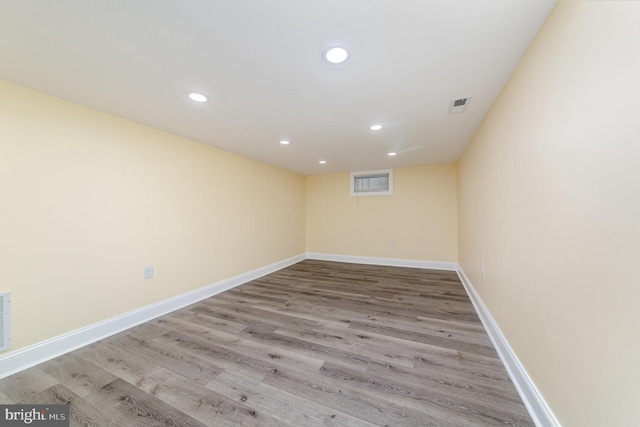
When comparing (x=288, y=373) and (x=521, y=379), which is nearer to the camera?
(x=521, y=379)

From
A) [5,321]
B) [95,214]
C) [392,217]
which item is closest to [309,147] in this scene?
[95,214]

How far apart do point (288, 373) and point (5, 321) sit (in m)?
2.05

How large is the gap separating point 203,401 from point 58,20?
7.16ft

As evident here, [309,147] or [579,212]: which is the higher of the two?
[309,147]

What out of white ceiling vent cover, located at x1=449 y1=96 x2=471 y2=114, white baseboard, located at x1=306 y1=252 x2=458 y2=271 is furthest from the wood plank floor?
white ceiling vent cover, located at x1=449 y1=96 x2=471 y2=114

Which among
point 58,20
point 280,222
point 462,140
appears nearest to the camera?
point 58,20

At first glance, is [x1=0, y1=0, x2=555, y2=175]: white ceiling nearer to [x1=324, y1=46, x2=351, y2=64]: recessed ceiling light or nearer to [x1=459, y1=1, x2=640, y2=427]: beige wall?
[x1=324, y1=46, x2=351, y2=64]: recessed ceiling light

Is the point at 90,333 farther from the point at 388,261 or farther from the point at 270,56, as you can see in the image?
the point at 388,261

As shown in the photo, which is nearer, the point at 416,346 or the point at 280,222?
the point at 416,346

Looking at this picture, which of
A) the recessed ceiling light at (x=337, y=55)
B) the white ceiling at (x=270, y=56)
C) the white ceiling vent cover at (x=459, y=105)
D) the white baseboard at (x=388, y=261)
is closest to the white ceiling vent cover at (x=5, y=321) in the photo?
the white ceiling at (x=270, y=56)

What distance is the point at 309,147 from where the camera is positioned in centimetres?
307

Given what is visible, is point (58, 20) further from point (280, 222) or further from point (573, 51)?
point (280, 222)

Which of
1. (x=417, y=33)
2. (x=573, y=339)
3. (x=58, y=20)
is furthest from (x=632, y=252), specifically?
(x=58, y=20)

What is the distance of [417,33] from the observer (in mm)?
1145
